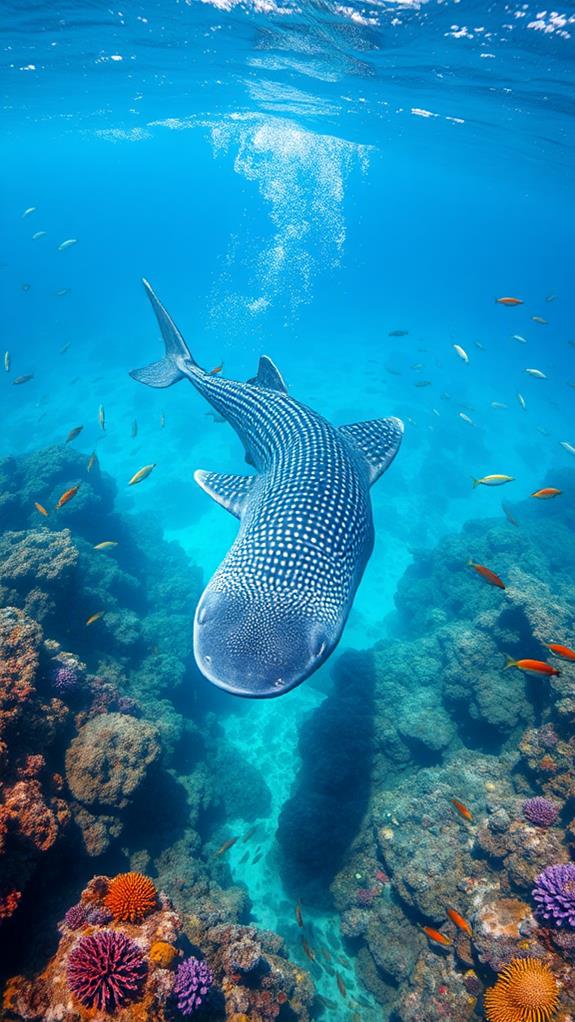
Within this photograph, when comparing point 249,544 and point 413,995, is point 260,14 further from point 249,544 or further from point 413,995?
point 413,995

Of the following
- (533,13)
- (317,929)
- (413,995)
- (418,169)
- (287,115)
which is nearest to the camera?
(413,995)

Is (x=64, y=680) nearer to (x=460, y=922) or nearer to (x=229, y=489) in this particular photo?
(x=229, y=489)

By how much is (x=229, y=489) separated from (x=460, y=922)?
6617 millimetres

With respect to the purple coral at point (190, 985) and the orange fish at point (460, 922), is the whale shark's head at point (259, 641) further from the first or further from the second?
the orange fish at point (460, 922)

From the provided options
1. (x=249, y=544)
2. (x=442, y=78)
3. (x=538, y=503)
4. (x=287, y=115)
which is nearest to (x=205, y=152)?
(x=287, y=115)

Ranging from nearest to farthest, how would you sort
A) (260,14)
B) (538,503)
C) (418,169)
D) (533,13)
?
(533,13), (260,14), (538,503), (418,169)

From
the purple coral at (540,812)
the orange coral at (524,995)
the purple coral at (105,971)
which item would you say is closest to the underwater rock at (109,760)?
the purple coral at (105,971)

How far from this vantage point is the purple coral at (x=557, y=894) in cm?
482

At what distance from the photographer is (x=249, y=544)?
4891 millimetres

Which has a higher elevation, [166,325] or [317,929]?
[166,325]

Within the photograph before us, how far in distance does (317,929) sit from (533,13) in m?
25.7

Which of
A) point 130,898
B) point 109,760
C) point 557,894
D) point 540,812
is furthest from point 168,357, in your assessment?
point 557,894

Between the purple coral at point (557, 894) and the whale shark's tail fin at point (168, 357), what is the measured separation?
10125 millimetres

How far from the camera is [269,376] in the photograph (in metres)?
8.49
